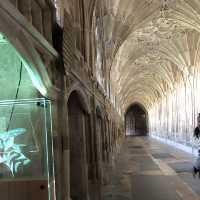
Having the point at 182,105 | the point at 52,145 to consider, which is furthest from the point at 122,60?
the point at 52,145

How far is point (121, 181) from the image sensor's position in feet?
40.9

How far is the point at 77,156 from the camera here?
311 inches

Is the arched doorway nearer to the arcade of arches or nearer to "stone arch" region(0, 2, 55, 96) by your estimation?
the arcade of arches

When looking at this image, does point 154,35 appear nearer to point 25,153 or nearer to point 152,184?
point 152,184

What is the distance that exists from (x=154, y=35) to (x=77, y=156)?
735 inches

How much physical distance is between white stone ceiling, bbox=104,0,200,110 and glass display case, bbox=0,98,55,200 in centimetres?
1162

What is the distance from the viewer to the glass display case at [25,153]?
4492 mm

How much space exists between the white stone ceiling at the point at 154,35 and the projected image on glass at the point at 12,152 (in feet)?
39.0

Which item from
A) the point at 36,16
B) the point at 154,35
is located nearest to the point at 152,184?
the point at 36,16

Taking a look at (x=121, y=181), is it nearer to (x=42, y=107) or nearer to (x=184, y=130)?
(x=42, y=107)

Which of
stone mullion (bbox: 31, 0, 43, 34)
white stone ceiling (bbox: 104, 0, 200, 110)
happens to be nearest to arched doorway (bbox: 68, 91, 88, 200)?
stone mullion (bbox: 31, 0, 43, 34)

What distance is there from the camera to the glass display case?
4.49 metres

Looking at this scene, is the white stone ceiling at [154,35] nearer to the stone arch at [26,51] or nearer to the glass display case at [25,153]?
the stone arch at [26,51]

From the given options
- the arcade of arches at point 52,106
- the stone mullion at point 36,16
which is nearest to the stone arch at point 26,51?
the arcade of arches at point 52,106
